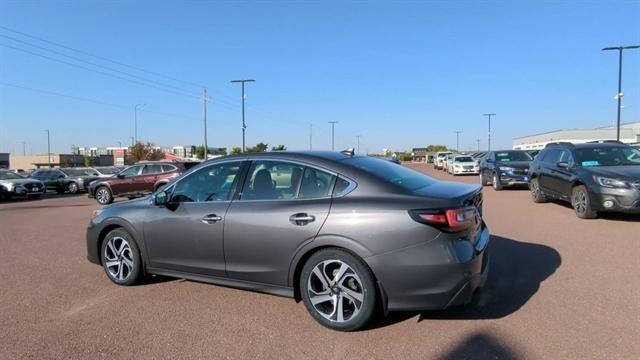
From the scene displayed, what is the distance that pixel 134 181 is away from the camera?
20.0m

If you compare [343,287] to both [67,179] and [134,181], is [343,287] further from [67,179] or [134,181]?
[67,179]

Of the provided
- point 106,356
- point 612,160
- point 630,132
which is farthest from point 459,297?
point 630,132

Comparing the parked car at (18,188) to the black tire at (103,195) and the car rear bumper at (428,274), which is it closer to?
the black tire at (103,195)

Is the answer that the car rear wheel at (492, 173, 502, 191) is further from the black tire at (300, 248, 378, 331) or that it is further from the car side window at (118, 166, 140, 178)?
the black tire at (300, 248, 378, 331)

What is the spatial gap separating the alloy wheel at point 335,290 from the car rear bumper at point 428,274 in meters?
0.25

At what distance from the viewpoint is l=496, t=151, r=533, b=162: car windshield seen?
789 inches

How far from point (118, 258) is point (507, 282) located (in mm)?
4480

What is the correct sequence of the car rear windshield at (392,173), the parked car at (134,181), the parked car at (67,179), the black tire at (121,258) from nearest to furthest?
the car rear windshield at (392,173)
the black tire at (121,258)
the parked car at (134,181)
the parked car at (67,179)

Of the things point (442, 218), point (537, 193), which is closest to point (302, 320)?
point (442, 218)

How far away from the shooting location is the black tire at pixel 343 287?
4137 mm

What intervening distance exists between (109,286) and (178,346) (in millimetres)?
2198

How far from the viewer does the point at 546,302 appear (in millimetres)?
4859

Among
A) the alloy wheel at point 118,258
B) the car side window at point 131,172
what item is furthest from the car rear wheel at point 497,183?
the alloy wheel at point 118,258

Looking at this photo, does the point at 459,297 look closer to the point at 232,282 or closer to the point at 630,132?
the point at 232,282
